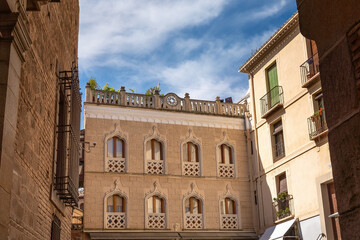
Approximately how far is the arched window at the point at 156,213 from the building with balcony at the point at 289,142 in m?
4.32

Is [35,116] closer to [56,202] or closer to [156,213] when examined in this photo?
[56,202]

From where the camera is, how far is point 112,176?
70.9 ft

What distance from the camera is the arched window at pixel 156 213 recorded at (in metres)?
21.7

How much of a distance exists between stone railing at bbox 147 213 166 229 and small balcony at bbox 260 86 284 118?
20.7 ft

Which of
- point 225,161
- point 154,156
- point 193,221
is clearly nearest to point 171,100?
point 154,156

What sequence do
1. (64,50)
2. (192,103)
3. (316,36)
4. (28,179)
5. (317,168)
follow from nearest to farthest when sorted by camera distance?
(316,36), (28,179), (64,50), (317,168), (192,103)

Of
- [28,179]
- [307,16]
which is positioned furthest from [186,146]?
[307,16]

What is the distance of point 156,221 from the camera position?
21.8m

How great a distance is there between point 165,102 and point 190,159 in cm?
293

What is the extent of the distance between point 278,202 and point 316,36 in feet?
60.3

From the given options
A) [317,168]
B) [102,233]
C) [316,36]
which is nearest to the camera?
[316,36]

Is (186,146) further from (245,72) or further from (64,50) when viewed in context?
(64,50)

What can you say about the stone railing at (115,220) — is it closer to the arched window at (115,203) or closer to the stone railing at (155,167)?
the arched window at (115,203)

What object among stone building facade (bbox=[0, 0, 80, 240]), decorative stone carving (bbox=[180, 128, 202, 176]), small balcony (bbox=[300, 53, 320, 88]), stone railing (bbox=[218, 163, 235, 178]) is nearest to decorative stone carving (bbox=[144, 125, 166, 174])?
decorative stone carving (bbox=[180, 128, 202, 176])
